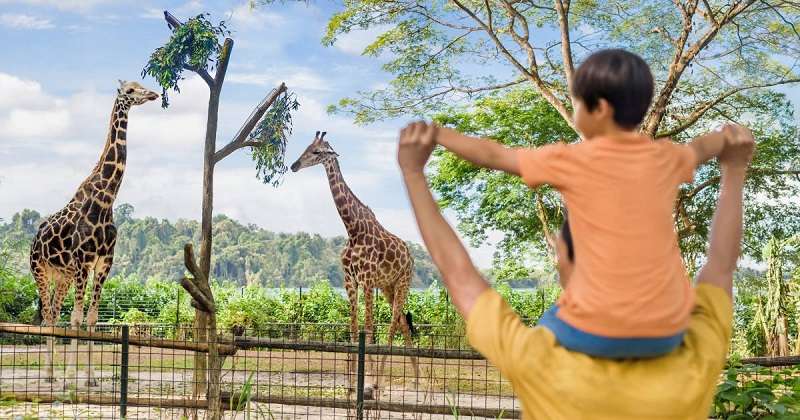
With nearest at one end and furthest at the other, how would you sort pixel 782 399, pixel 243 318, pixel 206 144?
pixel 782 399 → pixel 206 144 → pixel 243 318

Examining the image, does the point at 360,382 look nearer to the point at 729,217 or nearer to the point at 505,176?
the point at 729,217

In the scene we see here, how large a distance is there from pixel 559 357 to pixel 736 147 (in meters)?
0.53

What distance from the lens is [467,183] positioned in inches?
678

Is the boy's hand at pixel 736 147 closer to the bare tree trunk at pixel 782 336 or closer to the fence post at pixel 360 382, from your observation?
the fence post at pixel 360 382

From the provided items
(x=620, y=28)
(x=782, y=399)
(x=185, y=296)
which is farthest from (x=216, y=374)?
(x=620, y=28)

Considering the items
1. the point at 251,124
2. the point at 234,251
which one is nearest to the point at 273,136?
the point at 251,124

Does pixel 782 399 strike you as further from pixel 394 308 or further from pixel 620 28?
pixel 620 28

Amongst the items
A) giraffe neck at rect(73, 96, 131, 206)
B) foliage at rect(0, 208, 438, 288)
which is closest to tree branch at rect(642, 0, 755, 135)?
giraffe neck at rect(73, 96, 131, 206)

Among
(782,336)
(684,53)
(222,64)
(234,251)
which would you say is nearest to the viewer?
(222,64)

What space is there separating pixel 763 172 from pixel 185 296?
9.93m

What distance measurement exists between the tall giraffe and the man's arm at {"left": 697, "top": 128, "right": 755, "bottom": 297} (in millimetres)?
7426

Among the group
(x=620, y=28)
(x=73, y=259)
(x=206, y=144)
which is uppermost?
(x=620, y=28)

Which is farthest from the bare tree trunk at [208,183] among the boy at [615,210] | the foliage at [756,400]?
the boy at [615,210]

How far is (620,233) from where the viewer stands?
1.20 m
